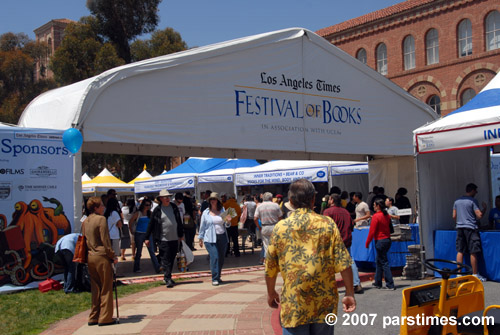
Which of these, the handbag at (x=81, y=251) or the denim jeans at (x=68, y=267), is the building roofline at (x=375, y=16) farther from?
the handbag at (x=81, y=251)

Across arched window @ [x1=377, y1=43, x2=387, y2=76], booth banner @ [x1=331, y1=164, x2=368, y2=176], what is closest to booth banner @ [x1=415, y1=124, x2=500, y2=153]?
booth banner @ [x1=331, y1=164, x2=368, y2=176]

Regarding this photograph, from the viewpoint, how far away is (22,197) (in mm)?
8938

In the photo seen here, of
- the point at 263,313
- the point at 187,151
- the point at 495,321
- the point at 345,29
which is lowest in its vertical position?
the point at 263,313

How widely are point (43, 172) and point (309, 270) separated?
7.12 metres

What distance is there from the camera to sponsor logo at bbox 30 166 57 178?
9.10 m

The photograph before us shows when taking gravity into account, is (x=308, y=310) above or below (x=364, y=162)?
below

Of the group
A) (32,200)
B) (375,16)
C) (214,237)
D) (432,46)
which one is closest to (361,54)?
(375,16)

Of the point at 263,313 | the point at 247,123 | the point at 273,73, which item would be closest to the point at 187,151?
the point at 247,123

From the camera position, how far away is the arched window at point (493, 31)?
2802 cm

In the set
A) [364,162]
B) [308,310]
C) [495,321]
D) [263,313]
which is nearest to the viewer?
[308,310]

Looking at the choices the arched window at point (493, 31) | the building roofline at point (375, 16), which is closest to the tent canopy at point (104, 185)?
the building roofline at point (375, 16)

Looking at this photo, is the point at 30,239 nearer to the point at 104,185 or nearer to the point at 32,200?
the point at 32,200

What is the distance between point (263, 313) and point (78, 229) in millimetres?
4366

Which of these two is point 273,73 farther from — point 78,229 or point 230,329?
point 230,329
